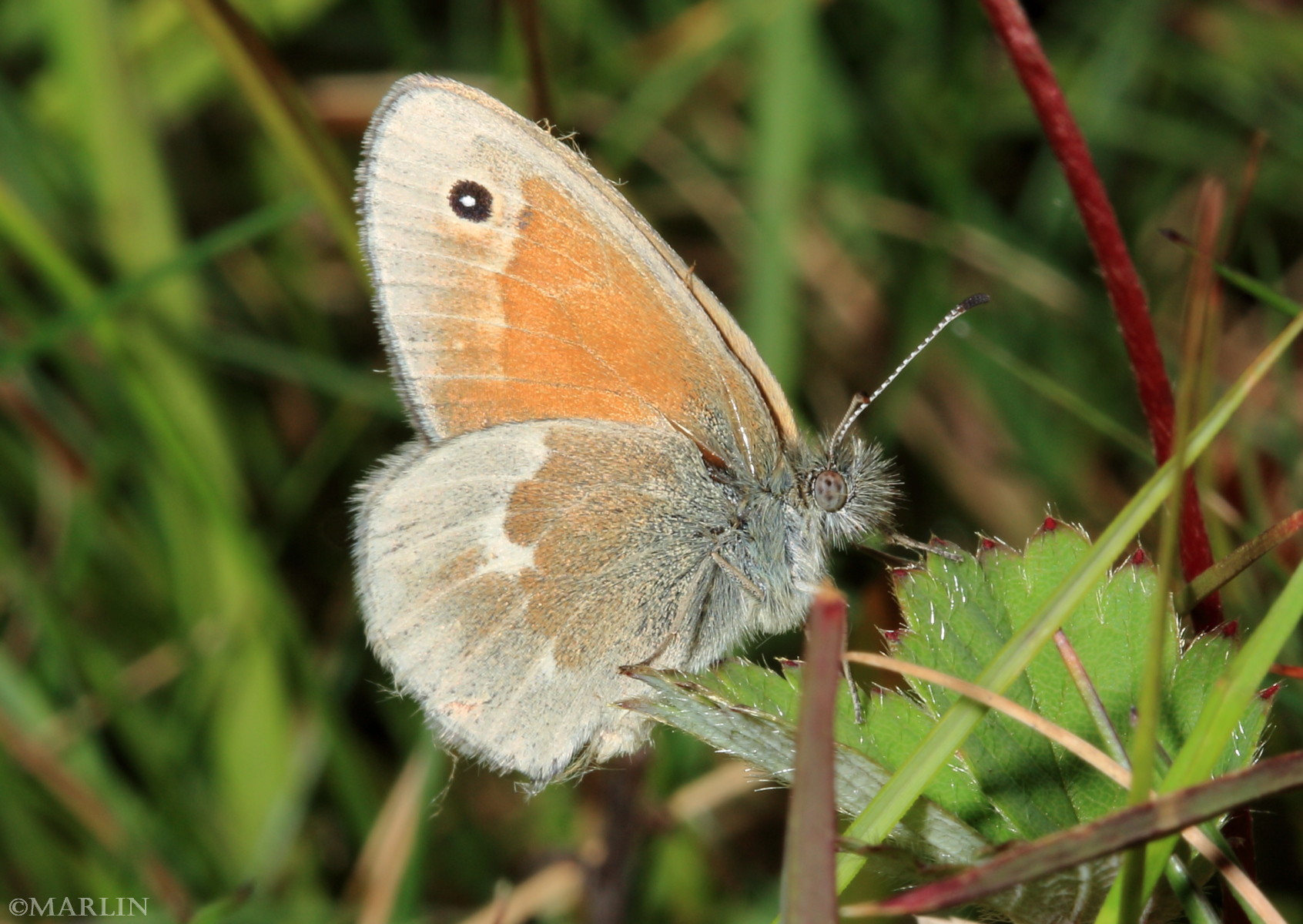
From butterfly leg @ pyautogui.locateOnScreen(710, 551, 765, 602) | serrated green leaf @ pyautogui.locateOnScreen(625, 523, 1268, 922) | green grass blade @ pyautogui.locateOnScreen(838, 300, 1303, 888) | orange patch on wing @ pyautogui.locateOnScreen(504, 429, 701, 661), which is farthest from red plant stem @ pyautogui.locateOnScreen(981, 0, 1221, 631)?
orange patch on wing @ pyautogui.locateOnScreen(504, 429, 701, 661)

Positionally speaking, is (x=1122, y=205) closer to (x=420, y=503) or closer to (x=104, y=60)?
(x=420, y=503)

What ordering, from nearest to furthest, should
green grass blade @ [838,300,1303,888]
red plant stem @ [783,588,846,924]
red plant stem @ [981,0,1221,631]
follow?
red plant stem @ [783,588,846,924] → green grass blade @ [838,300,1303,888] → red plant stem @ [981,0,1221,631]

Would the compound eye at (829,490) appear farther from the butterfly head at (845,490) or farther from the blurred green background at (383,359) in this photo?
the blurred green background at (383,359)

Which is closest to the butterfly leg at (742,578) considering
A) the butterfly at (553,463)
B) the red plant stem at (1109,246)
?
the butterfly at (553,463)

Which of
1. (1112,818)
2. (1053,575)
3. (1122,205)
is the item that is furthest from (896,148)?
(1112,818)

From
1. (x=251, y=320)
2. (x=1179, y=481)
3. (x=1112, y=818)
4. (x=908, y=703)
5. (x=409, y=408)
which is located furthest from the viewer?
(x=251, y=320)

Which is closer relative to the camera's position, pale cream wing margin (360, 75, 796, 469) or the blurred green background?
pale cream wing margin (360, 75, 796, 469)

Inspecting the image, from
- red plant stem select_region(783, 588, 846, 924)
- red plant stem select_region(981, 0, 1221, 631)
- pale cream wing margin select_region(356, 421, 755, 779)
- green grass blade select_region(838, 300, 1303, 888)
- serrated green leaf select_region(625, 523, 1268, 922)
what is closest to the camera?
red plant stem select_region(783, 588, 846, 924)

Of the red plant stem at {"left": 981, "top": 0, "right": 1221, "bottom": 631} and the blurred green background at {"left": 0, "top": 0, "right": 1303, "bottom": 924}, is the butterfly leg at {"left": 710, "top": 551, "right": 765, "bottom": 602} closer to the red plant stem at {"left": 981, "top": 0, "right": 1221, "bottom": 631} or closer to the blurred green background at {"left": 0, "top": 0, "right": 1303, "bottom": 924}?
the blurred green background at {"left": 0, "top": 0, "right": 1303, "bottom": 924}

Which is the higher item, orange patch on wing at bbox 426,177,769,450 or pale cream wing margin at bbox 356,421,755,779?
orange patch on wing at bbox 426,177,769,450
